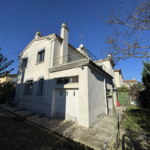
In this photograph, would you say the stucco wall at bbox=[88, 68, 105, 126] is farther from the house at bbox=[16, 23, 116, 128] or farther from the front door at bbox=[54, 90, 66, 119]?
the front door at bbox=[54, 90, 66, 119]

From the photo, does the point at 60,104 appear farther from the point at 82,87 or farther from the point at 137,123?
the point at 137,123

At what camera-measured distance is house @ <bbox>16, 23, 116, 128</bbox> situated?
4.75 m

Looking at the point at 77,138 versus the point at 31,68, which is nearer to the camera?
the point at 77,138

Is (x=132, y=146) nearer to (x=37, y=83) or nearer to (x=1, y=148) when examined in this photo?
(x=1, y=148)

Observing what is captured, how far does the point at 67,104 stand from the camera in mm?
5457

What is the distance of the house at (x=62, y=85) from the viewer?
475 cm

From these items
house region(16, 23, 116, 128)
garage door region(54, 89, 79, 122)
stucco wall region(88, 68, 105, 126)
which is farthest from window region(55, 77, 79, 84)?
stucco wall region(88, 68, 105, 126)

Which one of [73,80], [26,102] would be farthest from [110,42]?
[26,102]

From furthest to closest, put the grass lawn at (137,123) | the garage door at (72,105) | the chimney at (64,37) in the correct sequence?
the chimney at (64,37)
the garage door at (72,105)
the grass lawn at (137,123)

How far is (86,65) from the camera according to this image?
4867 mm

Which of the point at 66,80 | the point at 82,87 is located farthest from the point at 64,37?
the point at 82,87

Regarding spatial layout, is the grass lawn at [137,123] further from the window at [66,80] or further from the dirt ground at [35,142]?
the window at [66,80]

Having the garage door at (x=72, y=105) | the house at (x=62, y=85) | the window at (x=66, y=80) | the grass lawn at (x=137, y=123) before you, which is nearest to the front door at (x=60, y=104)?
the house at (x=62, y=85)

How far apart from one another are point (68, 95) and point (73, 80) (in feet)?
3.59
